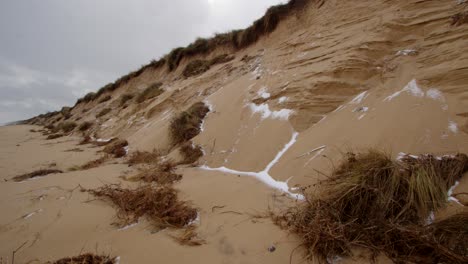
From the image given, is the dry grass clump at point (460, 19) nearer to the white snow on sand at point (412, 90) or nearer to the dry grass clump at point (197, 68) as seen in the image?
the white snow on sand at point (412, 90)

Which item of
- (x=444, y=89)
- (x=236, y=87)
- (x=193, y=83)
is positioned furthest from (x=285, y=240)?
(x=193, y=83)

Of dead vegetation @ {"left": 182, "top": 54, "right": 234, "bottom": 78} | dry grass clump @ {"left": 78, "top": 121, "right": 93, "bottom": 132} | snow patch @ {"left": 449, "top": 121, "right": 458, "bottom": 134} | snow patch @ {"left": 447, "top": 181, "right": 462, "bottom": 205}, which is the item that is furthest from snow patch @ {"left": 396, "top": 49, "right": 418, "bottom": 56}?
dry grass clump @ {"left": 78, "top": 121, "right": 93, "bottom": 132}

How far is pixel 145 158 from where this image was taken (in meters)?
5.26

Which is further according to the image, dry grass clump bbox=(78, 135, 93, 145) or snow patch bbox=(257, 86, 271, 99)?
dry grass clump bbox=(78, 135, 93, 145)

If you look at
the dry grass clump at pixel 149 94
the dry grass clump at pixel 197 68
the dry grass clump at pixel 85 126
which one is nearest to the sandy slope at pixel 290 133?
the dry grass clump at pixel 197 68

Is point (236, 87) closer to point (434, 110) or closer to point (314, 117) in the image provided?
point (314, 117)

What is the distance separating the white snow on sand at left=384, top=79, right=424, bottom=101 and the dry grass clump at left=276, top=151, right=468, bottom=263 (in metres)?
1.33

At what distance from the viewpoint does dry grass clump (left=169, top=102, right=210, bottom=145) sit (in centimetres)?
542

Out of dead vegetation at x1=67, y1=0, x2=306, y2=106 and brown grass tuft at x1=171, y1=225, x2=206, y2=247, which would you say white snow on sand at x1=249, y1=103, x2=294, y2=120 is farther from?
dead vegetation at x1=67, y1=0, x2=306, y2=106

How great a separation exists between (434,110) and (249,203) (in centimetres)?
253

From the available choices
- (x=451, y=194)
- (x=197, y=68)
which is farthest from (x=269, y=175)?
(x=197, y=68)

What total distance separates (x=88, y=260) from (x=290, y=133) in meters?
3.17

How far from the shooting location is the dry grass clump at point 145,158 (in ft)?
16.8

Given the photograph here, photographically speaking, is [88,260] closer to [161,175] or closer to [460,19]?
[161,175]
